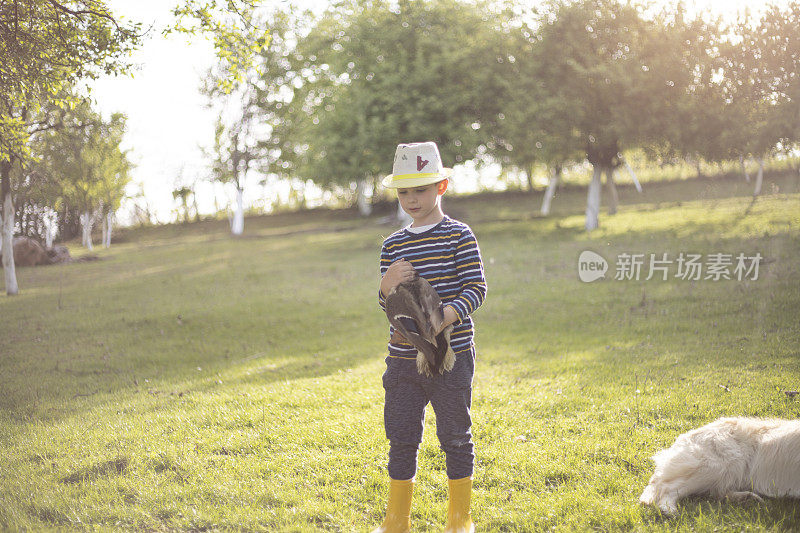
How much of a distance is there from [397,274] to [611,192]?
895 inches

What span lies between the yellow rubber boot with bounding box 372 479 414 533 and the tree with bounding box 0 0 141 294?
829cm

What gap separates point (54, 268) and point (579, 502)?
13.5 m

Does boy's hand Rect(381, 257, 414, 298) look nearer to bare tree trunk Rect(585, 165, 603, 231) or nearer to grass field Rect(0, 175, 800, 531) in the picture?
grass field Rect(0, 175, 800, 531)


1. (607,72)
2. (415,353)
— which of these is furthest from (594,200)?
(415,353)

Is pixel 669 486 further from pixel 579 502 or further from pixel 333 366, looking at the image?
pixel 333 366

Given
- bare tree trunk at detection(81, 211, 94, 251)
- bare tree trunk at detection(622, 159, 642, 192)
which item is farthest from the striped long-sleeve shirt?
bare tree trunk at detection(622, 159, 642, 192)

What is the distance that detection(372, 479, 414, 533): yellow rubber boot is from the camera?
3715mm

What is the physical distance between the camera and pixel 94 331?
1169 centimetres

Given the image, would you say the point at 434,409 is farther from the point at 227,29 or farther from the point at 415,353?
the point at 227,29

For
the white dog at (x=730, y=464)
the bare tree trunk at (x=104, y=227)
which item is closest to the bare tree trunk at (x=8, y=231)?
the bare tree trunk at (x=104, y=227)

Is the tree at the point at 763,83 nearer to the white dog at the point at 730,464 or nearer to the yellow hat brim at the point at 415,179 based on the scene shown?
the white dog at the point at 730,464

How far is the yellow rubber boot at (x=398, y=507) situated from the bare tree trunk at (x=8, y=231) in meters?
10.3

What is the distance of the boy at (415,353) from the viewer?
3.56 metres

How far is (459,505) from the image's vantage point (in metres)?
3.66
